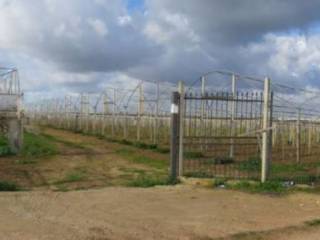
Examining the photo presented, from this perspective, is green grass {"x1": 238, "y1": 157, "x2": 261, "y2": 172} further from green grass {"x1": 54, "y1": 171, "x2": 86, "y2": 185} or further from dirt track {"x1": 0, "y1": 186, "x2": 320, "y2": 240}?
green grass {"x1": 54, "y1": 171, "x2": 86, "y2": 185}

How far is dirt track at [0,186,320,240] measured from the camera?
7816 millimetres

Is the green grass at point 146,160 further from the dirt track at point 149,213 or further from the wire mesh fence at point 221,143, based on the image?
the dirt track at point 149,213

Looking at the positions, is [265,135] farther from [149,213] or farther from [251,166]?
[149,213]

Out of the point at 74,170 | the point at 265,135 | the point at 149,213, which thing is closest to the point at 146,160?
the point at 74,170

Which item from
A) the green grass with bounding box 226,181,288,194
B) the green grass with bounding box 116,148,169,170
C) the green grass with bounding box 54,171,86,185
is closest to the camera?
the green grass with bounding box 226,181,288,194

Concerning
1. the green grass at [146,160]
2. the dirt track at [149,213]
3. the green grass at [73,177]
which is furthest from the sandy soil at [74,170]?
the dirt track at [149,213]

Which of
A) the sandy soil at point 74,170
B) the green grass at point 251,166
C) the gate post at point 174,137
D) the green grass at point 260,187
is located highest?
the gate post at point 174,137

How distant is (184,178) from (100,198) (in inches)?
122

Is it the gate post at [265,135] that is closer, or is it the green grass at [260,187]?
the green grass at [260,187]

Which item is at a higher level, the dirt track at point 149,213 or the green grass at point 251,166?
the green grass at point 251,166

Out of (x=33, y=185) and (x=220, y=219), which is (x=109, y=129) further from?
(x=220, y=219)

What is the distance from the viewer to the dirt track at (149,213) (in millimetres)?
7816

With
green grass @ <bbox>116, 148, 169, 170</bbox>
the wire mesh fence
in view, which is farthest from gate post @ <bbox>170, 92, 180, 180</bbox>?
green grass @ <bbox>116, 148, 169, 170</bbox>

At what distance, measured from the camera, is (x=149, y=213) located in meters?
9.41
